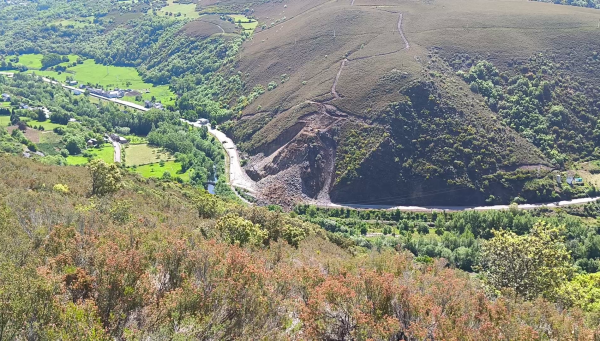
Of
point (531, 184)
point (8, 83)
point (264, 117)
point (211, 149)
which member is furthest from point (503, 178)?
point (8, 83)

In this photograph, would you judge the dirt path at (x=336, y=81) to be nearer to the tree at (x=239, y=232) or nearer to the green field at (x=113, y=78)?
the green field at (x=113, y=78)

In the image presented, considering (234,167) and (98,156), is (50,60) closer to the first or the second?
(98,156)

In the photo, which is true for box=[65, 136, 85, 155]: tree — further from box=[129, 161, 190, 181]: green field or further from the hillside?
the hillside

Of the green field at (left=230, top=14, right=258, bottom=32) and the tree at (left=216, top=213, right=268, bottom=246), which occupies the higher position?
the tree at (left=216, top=213, right=268, bottom=246)

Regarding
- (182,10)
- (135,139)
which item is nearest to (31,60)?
(182,10)

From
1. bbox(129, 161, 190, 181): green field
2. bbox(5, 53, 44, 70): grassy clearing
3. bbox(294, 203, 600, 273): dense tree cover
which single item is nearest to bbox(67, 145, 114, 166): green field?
bbox(129, 161, 190, 181): green field

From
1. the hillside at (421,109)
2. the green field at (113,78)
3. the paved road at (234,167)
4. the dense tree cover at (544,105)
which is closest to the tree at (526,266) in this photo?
the hillside at (421,109)

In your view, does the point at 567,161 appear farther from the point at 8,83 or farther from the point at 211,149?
the point at 8,83
